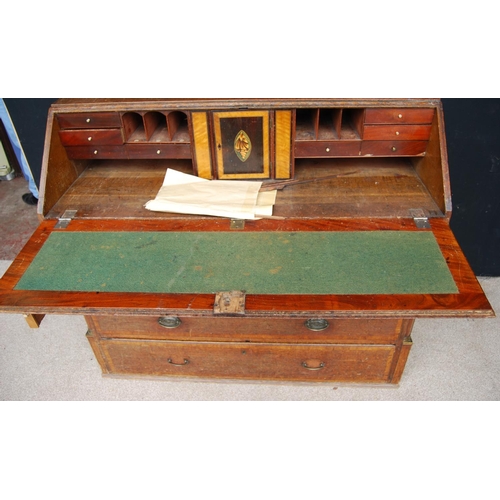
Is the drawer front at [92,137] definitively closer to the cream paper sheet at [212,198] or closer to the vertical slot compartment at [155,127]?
the vertical slot compartment at [155,127]

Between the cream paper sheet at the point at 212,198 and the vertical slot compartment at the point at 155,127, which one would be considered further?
the vertical slot compartment at the point at 155,127

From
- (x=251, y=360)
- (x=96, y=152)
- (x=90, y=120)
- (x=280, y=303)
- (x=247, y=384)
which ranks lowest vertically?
(x=247, y=384)

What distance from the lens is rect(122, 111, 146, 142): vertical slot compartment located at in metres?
2.15

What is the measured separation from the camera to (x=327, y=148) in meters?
2.11

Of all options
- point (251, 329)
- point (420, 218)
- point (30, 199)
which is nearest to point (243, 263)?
point (251, 329)

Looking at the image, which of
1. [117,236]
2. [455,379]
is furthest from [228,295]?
[455,379]

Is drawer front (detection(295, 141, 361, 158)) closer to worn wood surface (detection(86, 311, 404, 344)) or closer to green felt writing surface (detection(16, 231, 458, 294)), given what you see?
green felt writing surface (detection(16, 231, 458, 294))

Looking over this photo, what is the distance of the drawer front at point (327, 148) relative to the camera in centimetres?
210

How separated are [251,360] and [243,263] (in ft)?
1.87

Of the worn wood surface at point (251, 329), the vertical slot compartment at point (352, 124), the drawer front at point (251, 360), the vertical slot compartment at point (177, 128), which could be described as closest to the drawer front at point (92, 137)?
the vertical slot compartment at point (177, 128)

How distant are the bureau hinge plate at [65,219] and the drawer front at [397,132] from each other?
1372 millimetres

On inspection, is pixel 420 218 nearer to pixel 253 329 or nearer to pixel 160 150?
pixel 253 329

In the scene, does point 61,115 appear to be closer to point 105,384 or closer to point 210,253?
point 210,253

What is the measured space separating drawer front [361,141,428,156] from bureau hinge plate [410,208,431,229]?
32cm
